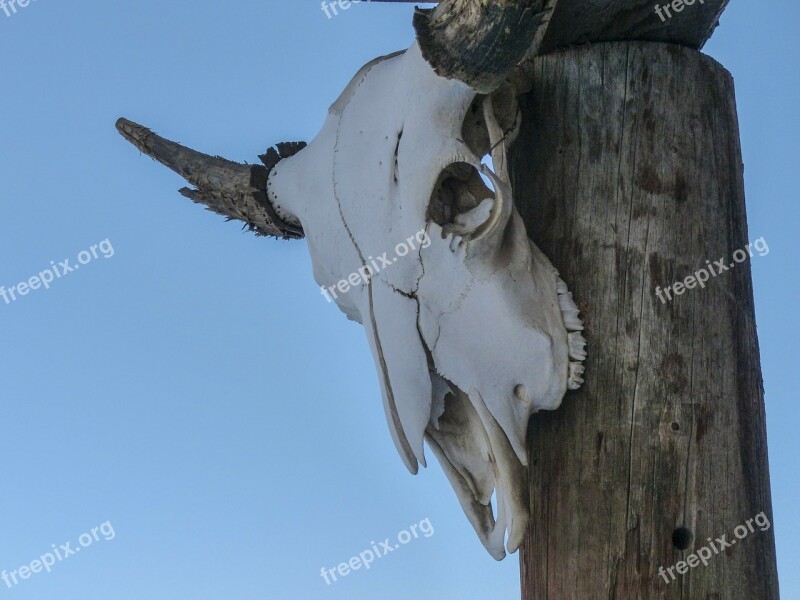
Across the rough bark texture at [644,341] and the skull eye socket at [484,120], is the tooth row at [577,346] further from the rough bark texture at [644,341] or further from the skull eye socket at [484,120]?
the skull eye socket at [484,120]

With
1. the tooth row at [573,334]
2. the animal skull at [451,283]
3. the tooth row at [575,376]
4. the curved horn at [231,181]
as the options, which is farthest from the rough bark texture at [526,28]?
the curved horn at [231,181]

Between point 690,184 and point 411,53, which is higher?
point 411,53

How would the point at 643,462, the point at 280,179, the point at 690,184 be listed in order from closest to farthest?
the point at 643,462 < the point at 690,184 < the point at 280,179

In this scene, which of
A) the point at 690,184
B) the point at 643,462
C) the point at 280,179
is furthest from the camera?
the point at 280,179

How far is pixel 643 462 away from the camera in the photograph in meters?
1.65

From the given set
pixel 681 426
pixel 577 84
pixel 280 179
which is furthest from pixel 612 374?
pixel 280 179

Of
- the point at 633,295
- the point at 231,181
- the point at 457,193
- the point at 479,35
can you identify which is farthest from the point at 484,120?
the point at 231,181

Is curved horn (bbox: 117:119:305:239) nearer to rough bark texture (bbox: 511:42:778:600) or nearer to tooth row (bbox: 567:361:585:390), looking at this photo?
rough bark texture (bbox: 511:42:778:600)

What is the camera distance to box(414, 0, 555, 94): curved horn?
4.85 ft

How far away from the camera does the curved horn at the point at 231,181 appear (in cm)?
229

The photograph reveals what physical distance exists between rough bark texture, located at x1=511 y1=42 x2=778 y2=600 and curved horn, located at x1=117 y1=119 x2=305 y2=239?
0.69 metres

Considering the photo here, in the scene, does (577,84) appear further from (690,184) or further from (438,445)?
(438,445)

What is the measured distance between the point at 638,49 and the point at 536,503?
88 centimetres

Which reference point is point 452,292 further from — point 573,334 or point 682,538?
point 682,538
